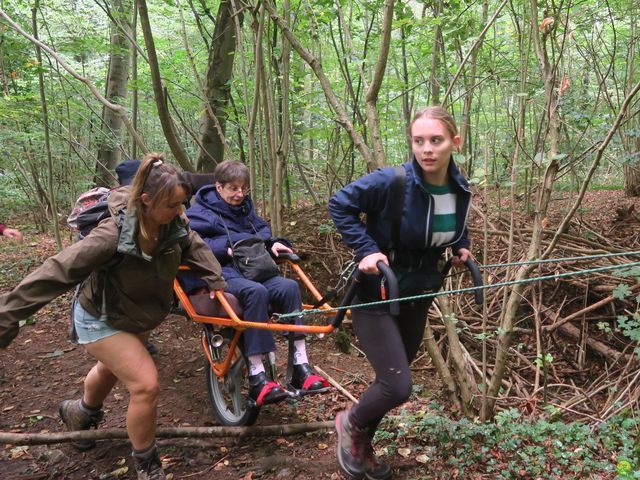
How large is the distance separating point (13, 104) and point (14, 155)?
108 inches

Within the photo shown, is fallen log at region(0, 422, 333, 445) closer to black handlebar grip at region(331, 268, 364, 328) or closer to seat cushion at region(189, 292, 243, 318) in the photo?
seat cushion at region(189, 292, 243, 318)

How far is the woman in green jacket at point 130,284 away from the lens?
2520 millimetres

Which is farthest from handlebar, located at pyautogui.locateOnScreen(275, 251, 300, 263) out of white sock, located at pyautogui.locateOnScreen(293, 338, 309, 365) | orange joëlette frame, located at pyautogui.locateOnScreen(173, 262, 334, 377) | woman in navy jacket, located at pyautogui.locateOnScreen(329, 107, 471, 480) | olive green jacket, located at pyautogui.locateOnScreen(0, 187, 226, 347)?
woman in navy jacket, located at pyautogui.locateOnScreen(329, 107, 471, 480)

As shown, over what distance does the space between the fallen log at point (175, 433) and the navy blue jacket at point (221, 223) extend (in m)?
1.13

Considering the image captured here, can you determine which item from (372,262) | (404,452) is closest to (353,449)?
(404,452)

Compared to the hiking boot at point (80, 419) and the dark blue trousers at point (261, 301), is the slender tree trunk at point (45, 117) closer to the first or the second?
the hiking boot at point (80, 419)

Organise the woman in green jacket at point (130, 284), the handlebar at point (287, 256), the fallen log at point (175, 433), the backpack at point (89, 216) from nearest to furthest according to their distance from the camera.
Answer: the woman in green jacket at point (130, 284)
the backpack at point (89, 216)
the fallen log at point (175, 433)
the handlebar at point (287, 256)

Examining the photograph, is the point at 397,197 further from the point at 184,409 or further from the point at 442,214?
the point at 184,409

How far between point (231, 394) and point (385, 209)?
215 cm

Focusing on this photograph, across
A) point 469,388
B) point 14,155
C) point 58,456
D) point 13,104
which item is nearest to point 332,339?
point 469,388

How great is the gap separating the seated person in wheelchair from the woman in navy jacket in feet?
2.49

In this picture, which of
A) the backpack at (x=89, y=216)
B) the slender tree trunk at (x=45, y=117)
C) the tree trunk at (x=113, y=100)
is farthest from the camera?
the tree trunk at (x=113, y=100)

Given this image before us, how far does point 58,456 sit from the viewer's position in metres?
3.47

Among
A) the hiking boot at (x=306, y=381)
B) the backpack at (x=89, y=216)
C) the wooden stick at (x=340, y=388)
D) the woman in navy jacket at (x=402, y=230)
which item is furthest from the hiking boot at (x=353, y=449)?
the backpack at (x=89, y=216)
